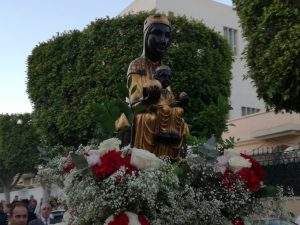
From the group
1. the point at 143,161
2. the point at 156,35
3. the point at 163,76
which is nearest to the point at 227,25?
the point at 156,35

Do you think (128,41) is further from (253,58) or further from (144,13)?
(253,58)

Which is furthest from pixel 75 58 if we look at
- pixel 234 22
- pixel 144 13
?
pixel 234 22

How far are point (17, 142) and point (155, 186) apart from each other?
117 ft

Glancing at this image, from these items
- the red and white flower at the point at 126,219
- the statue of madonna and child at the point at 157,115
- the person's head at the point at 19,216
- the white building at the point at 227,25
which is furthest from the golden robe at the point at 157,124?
the white building at the point at 227,25

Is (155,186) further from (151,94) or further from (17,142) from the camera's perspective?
(17,142)

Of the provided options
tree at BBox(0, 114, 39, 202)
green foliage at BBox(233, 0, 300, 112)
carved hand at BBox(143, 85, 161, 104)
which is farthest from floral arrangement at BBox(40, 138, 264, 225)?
tree at BBox(0, 114, 39, 202)

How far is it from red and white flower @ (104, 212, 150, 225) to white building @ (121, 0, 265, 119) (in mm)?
29876

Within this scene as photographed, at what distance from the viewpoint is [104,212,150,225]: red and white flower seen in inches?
172

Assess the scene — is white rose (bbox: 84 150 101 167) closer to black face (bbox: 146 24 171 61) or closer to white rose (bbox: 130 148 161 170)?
white rose (bbox: 130 148 161 170)

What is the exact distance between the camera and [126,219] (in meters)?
4.39

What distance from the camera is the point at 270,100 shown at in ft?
50.5

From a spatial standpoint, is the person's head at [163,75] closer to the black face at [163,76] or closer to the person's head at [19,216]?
the black face at [163,76]

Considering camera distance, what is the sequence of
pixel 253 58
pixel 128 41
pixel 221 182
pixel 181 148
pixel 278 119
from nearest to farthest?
pixel 221 182, pixel 181 148, pixel 253 58, pixel 128 41, pixel 278 119

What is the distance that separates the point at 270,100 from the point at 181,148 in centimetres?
1017
